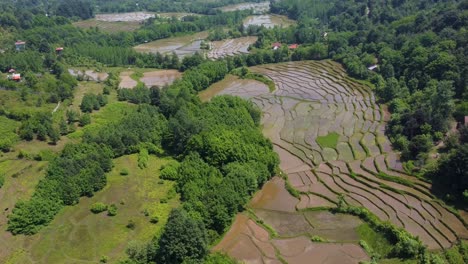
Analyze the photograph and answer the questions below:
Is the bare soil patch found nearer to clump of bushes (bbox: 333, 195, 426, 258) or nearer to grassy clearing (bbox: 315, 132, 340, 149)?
clump of bushes (bbox: 333, 195, 426, 258)

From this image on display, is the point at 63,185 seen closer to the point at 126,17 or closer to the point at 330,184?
the point at 330,184

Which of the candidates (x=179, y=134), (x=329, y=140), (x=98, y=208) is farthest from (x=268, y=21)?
(x=98, y=208)

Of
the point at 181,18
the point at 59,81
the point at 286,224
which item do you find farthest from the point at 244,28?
the point at 286,224

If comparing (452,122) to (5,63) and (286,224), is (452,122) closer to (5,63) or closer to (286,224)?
(286,224)

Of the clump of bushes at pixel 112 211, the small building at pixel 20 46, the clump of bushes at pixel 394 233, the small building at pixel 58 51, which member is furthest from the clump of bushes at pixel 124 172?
the small building at pixel 20 46

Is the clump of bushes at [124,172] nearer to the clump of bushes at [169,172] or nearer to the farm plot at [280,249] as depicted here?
the clump of bushes at [169,172]

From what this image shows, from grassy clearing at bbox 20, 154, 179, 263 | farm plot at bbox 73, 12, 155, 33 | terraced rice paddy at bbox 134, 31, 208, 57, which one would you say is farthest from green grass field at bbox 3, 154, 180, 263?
farm plot at bbox 73, 12, 155, 33
